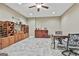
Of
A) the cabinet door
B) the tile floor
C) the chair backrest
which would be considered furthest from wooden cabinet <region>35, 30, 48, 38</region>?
the chair backrest

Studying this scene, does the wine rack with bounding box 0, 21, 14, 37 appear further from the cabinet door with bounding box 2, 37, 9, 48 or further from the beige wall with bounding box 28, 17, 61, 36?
the beige wall with bounding box 28, 17, 61, 36

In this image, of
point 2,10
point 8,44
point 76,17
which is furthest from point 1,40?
point 76,17

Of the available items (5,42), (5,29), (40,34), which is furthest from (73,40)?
(40,34)

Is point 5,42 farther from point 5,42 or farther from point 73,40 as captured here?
point 73,40

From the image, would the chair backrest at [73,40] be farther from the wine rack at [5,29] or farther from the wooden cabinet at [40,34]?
the wooden cabinet at [40,34]

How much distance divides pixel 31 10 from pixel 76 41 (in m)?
3.57

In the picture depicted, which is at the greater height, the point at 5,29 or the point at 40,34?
the point at 5,29

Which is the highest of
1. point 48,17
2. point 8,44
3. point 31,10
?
point 31,10

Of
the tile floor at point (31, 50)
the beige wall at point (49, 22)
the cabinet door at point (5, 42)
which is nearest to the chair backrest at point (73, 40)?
the tile floor at point (31, 50)

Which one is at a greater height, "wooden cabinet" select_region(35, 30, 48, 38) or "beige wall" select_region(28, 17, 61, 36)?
"beige wall" select_region(28, 17, 61, 36)

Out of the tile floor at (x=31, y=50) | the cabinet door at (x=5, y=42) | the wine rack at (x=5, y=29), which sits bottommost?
the tile floor at (x=31, y=50)

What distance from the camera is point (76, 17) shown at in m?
4.67

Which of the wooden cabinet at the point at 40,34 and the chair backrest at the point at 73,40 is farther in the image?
the wooden cabinet at the point at 40,34

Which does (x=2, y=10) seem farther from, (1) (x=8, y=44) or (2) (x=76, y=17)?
(2) (x=76, y=17)
